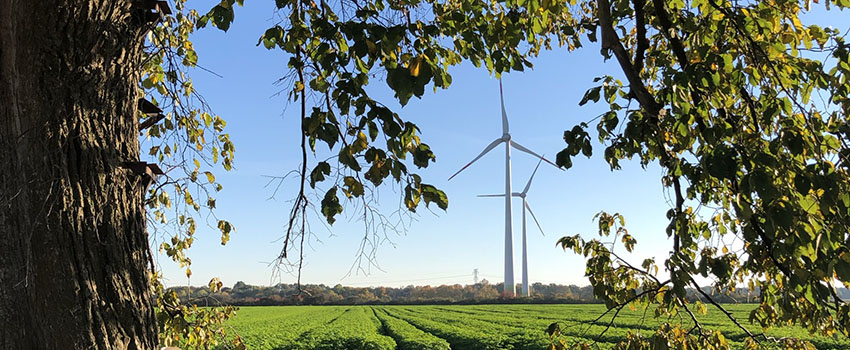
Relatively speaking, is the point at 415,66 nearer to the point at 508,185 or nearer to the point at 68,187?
the point at 68,187

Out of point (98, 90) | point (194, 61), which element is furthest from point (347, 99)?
point (194, 61)

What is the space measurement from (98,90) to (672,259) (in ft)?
7.59

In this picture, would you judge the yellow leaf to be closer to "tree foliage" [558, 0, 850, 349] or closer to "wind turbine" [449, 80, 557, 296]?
"tree foliage" [558, 0, 850, 349]

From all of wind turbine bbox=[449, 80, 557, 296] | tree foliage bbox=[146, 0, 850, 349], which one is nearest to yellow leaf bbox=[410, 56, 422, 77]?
tree foliage bbox=[146, 0, 850, 349]

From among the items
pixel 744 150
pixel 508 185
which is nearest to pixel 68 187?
pixel 744 150

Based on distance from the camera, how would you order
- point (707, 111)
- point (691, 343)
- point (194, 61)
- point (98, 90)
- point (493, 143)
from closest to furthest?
point (98, 90) < point (707, 111) < point (691, 343) < point (194, 61) < point (493, 143)

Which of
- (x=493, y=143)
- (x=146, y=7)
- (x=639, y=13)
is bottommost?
(x=146, y=7)

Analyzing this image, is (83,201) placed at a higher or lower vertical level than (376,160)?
lower

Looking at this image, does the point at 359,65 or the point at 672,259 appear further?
the point at 672,259

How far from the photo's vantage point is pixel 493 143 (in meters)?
26.3

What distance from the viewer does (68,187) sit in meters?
1.81

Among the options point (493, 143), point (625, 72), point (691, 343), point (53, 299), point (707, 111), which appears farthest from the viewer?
point (493, 143)

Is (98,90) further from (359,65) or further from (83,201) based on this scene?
(359,65)

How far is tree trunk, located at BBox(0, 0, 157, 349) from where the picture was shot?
1.73 metres
